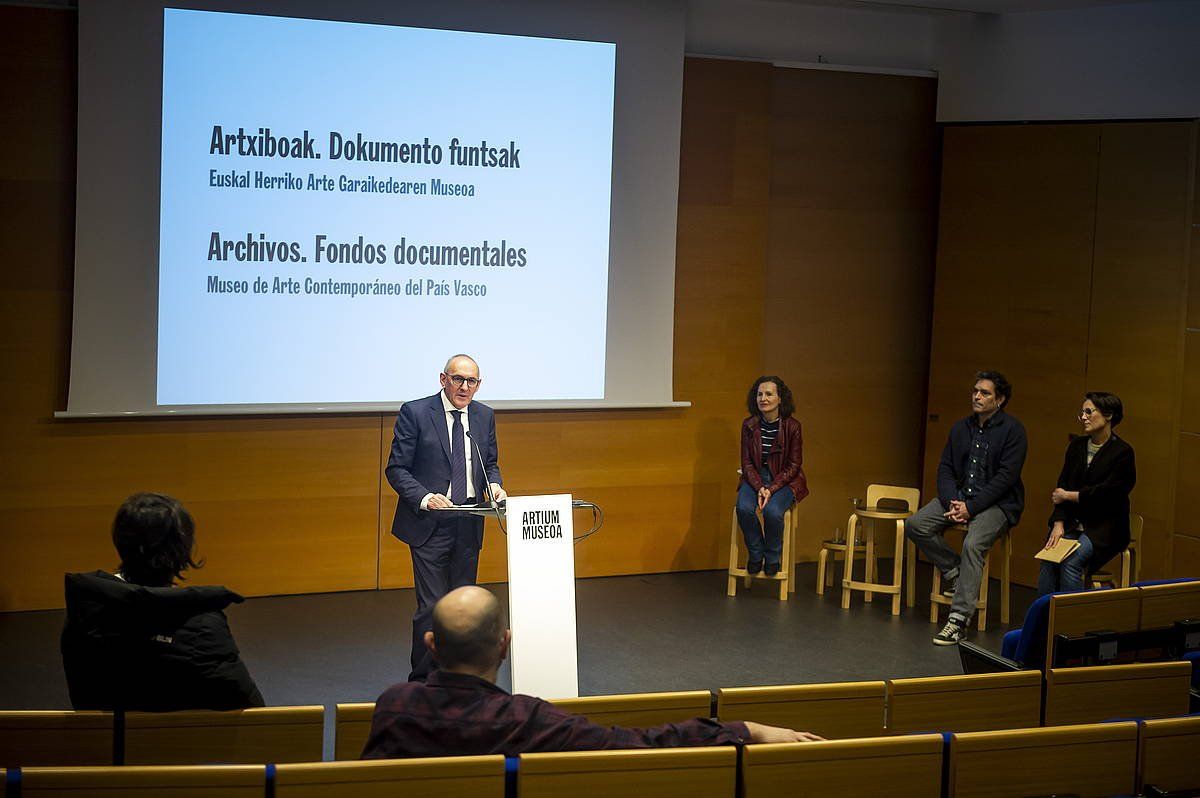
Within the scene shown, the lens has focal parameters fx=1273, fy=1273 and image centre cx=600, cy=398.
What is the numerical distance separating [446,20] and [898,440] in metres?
4.18

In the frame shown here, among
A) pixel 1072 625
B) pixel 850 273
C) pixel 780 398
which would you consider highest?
pixel 850 273

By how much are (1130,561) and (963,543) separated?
920mm

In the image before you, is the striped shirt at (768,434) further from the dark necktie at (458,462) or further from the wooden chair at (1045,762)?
the wooden chair at (1045,762)

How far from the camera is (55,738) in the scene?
3.26 meters

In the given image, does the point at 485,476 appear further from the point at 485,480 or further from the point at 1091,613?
the point at 1091,613

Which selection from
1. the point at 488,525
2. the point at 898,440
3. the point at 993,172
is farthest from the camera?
the point at 898,440

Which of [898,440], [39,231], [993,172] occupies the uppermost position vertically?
[993,172]

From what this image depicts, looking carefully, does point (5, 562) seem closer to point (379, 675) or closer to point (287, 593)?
point (287, 593)

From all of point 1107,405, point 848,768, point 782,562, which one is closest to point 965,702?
point 848,768

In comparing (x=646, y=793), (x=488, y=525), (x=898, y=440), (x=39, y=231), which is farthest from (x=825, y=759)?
(x=898, y=440)

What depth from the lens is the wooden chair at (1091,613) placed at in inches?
187

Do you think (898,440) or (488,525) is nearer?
(488,525)

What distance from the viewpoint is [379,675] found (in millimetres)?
6016

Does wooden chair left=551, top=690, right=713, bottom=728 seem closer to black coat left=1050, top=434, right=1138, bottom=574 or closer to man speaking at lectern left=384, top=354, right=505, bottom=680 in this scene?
man speaking at lectern left=384, top=354, right=505, bottom=680
